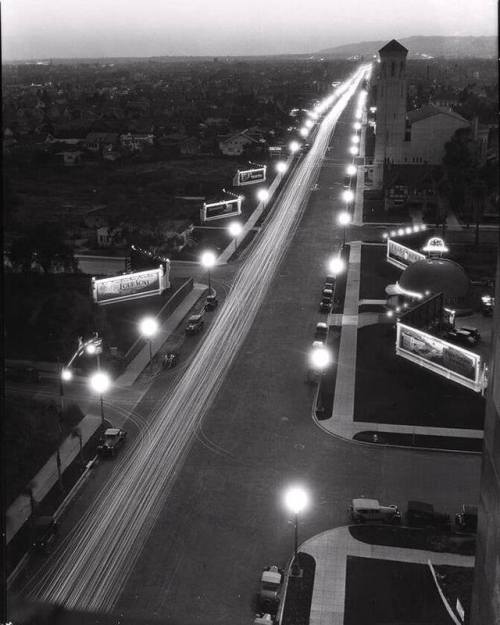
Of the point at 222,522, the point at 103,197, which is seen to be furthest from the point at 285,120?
the point at 222,522

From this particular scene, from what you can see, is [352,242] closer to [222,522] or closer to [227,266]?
[227,266]

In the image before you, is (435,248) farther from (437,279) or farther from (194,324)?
(194,324)

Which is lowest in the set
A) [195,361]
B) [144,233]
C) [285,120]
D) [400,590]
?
[400,590]

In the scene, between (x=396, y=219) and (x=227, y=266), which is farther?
(x=396, y=219)

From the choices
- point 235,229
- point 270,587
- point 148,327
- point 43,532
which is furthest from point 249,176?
point 270,587

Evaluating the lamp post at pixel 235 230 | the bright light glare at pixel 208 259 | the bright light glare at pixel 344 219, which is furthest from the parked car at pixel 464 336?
the bright light glare at pixel 344 219

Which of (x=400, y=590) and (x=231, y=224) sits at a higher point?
(x=231, y=224)

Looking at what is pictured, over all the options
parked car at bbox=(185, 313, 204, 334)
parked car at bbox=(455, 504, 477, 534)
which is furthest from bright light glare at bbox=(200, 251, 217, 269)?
parked car at bbox=(455, 504, 477, 534)
